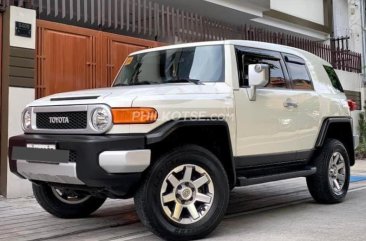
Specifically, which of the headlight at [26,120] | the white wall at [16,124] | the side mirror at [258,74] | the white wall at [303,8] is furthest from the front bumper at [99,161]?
the white wall at [303,8]

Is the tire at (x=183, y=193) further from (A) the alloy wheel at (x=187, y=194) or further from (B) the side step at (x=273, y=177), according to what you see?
(B) the side step at (x=273, y=177)

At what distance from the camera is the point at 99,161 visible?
4.64 metres

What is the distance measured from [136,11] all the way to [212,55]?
451 cm

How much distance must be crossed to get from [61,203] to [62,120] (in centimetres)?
148

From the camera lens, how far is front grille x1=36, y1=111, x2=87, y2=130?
502 centimetres

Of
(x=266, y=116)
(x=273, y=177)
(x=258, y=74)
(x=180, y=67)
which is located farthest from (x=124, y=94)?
(x=273, y=177)

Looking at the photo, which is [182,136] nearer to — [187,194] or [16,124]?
[187,194]

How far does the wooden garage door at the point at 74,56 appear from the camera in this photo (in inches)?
330

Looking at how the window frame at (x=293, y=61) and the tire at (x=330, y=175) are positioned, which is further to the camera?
the tire at (x=330, y=175)

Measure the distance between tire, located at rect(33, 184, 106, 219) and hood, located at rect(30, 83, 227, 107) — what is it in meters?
1.15

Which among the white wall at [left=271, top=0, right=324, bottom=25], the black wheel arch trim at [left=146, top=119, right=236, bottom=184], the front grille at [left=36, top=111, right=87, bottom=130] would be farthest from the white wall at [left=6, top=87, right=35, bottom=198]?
the white wall at [left=271, top=0, right=324, bottom=25]

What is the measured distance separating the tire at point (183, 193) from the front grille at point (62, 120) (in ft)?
2.74

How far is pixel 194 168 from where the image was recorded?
17.1 ft

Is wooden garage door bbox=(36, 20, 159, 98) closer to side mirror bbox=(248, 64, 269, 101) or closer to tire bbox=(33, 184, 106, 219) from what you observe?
tire bbox=(33, 184, 106, 219)
